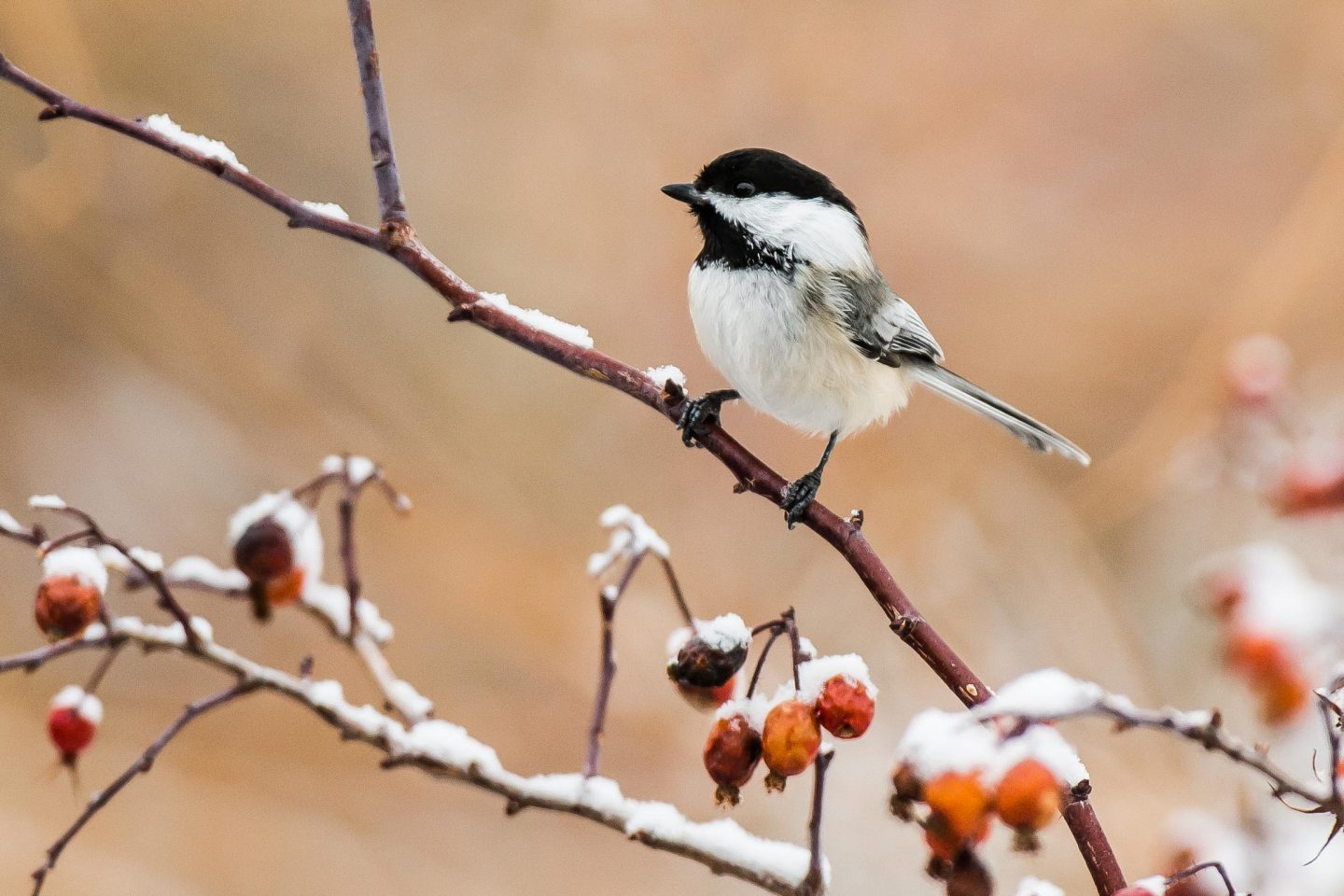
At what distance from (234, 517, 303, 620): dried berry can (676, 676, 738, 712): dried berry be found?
0.35 meters

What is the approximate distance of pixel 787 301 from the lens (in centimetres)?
161

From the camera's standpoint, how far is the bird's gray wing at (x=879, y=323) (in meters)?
1.69

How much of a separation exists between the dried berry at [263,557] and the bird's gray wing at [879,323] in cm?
99

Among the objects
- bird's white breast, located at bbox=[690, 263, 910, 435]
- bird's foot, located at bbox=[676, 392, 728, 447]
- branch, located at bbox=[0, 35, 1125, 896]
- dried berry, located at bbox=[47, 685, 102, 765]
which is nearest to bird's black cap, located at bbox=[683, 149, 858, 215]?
bird's white breast, located at bbox=[690, 263, 910, 435]

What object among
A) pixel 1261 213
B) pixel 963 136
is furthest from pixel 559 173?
pixel 1261 213

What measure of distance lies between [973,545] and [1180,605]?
1.85 feet

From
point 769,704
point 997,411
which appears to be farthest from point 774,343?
point 769,704

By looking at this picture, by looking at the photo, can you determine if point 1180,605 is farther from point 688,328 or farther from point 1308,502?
point 1308,502

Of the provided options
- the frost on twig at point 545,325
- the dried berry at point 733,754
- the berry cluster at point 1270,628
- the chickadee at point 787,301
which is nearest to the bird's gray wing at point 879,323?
the chickadee at point 787,301

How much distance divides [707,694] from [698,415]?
1.54 feet

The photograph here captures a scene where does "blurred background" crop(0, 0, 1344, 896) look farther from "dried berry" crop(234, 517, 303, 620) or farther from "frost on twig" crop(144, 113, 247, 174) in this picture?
"frost on twig" crop(144, 113, 247, 174)

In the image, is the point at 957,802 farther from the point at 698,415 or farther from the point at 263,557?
the point at 698,415

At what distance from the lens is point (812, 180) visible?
5.50 ft

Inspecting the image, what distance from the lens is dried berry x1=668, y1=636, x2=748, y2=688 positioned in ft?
2.85
